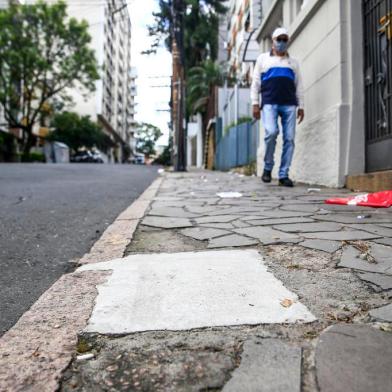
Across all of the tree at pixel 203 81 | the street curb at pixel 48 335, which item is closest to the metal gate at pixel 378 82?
the street curb at pixel 48 335

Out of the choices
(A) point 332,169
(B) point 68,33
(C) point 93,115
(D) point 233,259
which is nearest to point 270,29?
(A) point 332,169

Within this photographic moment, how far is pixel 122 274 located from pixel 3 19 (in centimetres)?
3175

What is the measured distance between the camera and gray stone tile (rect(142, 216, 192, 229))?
3202mm

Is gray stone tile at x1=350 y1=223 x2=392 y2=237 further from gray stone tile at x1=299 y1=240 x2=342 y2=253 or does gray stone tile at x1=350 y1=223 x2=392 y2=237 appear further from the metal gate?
the metal gate

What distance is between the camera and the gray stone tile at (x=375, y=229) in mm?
2730

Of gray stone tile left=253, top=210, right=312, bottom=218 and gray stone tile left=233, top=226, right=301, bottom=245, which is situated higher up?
gray stone tile left=253, top=210, right=312, bottom=218

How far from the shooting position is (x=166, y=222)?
3355 millimetres

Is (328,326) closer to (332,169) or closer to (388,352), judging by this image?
(388,352)

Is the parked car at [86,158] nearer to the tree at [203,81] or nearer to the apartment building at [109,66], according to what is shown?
the apartment building at [109,66]

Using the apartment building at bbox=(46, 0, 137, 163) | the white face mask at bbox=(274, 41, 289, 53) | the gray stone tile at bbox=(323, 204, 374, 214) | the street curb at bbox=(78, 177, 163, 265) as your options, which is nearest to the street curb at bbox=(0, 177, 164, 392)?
the street curb at bbox=(78, 177, 163, 265)

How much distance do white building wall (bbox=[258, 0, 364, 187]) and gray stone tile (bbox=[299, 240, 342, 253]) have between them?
10.7ft

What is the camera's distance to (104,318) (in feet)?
4.79

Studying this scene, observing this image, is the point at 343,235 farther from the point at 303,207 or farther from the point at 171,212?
the point at 171,212

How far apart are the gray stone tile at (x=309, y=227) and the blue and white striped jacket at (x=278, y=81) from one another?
130 inches
